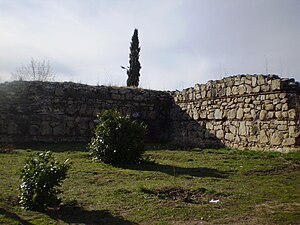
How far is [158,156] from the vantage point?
388 inches

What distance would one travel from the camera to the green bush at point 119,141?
332 inches

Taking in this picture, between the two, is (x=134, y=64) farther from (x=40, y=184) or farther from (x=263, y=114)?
(x=40, y=184)

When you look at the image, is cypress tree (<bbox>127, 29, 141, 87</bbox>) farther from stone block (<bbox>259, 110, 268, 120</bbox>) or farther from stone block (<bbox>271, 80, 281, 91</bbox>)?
stone block (<bbox>271, 80, 281, 91</bbox>)

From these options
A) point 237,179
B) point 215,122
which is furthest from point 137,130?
point 215,122

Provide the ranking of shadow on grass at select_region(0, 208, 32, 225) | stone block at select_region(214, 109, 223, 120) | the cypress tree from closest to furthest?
shadow on grass at select_region(0, 208, 32, 225) → stone block at select_region(214, 109, 223, 120) → the cypress tree

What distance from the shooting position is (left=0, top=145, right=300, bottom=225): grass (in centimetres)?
440

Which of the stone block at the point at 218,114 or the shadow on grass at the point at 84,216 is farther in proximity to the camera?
the stone block at the point at 218,114

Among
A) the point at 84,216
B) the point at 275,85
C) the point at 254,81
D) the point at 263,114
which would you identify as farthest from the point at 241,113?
the point at 84,216

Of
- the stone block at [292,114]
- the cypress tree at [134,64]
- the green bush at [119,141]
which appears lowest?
the green bush at [119,141]

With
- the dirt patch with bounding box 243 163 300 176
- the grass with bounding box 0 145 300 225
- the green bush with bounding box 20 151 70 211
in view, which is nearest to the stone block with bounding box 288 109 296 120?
the grass with bounding box 0 145 300 225

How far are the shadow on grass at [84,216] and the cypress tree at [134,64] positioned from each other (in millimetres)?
19035

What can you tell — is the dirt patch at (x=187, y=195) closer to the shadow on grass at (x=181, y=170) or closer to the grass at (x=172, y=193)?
the grass at (x=172, y=193)

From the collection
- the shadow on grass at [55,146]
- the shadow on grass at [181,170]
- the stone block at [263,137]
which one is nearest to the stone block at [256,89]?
the stone block at [263,137]

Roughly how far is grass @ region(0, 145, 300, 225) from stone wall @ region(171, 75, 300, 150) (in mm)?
1336
